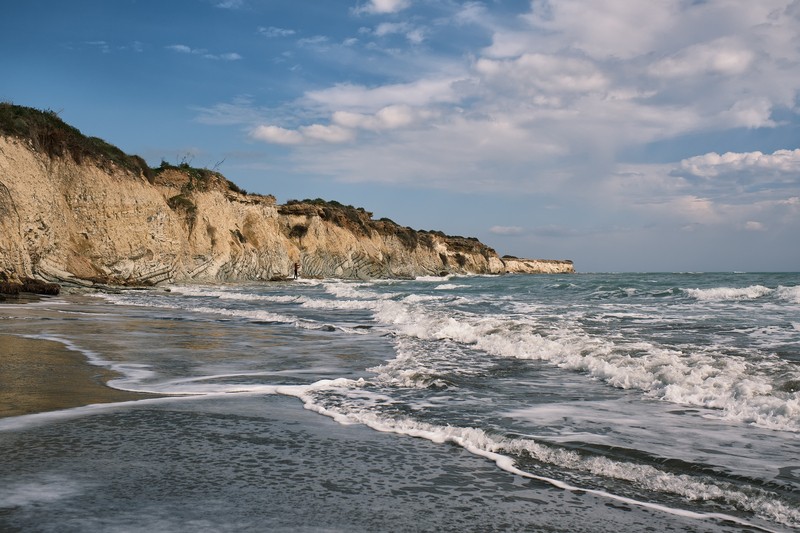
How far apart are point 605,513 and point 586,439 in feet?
4.59

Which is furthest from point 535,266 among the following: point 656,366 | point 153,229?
point 656,366

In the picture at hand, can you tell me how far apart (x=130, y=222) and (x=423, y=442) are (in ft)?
112

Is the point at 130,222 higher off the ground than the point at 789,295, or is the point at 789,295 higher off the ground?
the point at 130,222

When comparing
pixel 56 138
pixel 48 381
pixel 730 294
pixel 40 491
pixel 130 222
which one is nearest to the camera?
pixel 40 491

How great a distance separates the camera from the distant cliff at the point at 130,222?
25.1 m

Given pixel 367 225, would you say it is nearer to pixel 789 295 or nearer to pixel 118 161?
pixel 118 161

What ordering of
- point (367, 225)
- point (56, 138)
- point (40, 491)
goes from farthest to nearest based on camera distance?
point (367, 225) < point (56, 138) < point (40, 491)

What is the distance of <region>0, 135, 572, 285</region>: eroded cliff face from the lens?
985 inches

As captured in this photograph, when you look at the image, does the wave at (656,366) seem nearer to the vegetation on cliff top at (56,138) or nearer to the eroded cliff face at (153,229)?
the eroded cliff face at (153,229)

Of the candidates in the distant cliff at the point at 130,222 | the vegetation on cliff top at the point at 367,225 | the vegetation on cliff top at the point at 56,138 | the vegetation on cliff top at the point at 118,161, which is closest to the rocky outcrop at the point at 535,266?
the vegetation on cliff top at the point at 367,225

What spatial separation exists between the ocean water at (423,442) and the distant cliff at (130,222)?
64.7 feet

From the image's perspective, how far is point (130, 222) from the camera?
3409cm

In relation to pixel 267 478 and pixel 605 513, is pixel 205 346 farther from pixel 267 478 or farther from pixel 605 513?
pixel 605 513

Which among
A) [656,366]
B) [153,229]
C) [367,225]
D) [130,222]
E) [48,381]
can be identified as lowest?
[48,381]
